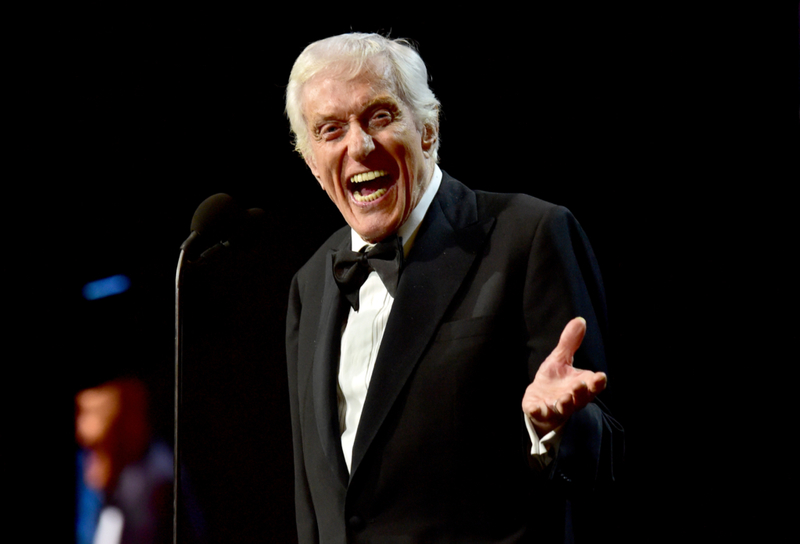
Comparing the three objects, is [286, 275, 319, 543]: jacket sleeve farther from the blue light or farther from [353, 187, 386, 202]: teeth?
the blue light

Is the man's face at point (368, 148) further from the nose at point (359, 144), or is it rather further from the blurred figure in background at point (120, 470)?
the blurred figure in background at point (120, 470)

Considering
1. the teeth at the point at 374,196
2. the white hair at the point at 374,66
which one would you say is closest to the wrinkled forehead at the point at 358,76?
the white hair at the point at 374,66

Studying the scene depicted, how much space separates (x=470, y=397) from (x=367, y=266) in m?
0.45

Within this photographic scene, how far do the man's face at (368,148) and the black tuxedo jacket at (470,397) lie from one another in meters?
0.19

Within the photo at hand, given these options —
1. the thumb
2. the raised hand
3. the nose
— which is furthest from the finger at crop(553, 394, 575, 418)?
the nose

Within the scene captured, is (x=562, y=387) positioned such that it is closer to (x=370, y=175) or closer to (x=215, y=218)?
(x=370, y=175)

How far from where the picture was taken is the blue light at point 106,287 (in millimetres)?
3021

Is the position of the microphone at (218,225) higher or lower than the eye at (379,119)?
lower

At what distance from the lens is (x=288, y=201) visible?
2.98 m

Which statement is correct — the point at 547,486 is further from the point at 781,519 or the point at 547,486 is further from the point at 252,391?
the point at 252,391

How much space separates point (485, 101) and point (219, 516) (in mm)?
1880

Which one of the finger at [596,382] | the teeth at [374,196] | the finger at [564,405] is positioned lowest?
the finger at [564,405]

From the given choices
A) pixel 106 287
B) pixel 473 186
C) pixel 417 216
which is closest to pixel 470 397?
pixel 417 216

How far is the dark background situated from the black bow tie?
78 cm
